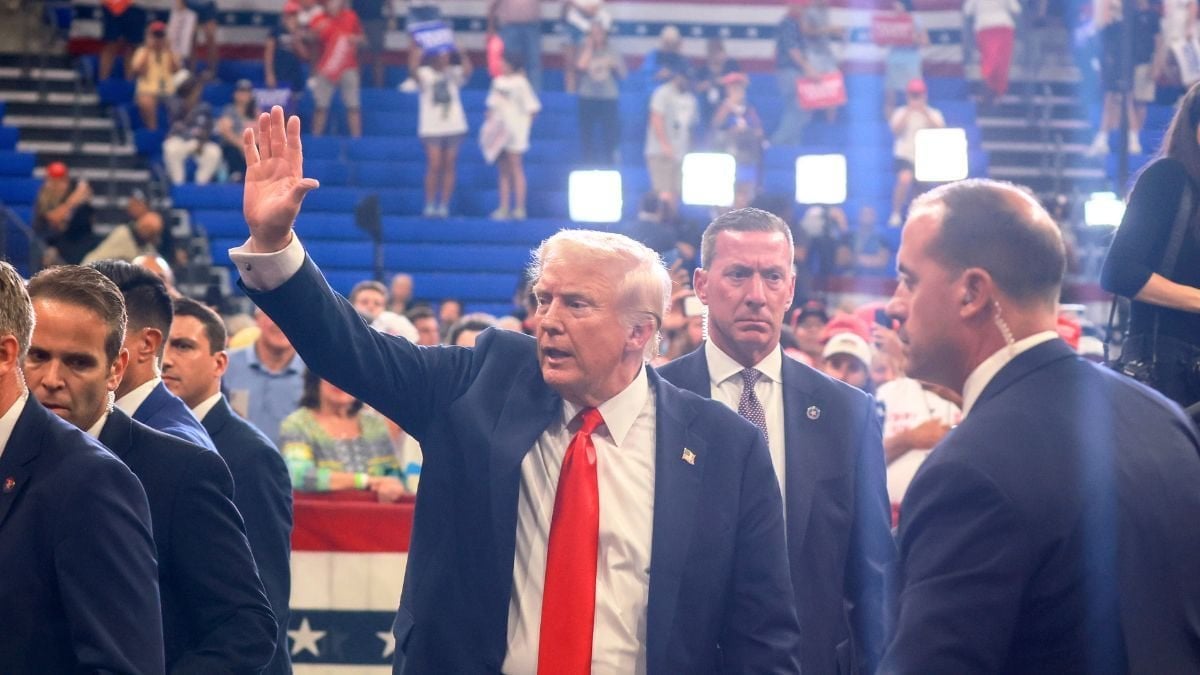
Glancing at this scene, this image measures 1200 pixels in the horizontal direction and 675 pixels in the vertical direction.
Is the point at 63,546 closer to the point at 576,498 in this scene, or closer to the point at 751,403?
the point at 576,498

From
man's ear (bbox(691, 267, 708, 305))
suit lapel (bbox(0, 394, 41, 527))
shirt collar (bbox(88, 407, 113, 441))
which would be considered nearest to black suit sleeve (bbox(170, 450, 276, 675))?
shirt collar (bbox(88, 407, 113, 441))

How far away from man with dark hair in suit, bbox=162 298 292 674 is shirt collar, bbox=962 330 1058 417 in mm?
2052

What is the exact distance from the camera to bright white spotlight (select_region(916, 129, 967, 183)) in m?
12.9

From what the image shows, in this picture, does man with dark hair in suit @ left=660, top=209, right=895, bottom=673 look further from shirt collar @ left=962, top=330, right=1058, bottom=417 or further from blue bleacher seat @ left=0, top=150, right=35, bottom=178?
blue bleacher seat @ left=0, top=150, right=35, bottom=178

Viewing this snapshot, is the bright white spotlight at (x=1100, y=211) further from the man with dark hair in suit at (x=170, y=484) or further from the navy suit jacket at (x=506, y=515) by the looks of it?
the man with dark hair in suit at (x=170, y=484)

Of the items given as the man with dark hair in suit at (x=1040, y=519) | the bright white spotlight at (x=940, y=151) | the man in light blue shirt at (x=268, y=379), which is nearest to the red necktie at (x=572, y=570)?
the man with dark hair in suit at (x=1040, y=519)

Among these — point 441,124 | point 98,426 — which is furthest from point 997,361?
point 441,124

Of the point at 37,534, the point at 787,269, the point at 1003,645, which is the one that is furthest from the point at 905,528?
the point at 787,269

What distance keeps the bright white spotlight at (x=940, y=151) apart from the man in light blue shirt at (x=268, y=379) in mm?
6283

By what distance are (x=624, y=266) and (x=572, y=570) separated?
67 cm

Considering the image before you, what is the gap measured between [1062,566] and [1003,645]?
145mm

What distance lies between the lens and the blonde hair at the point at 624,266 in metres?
3.64

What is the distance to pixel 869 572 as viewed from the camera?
424cm

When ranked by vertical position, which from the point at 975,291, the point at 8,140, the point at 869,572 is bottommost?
the point at 869,572
